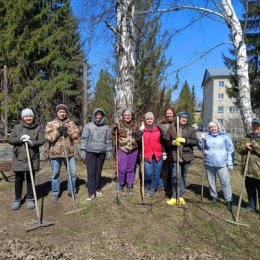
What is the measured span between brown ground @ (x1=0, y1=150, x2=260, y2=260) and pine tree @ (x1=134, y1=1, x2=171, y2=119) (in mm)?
3973

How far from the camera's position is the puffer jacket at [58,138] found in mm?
5773

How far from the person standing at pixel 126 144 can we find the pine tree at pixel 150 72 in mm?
3139

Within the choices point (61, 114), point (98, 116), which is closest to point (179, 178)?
point (98, 116)

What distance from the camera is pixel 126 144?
598 centimetres

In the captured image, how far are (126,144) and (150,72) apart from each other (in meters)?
5.22

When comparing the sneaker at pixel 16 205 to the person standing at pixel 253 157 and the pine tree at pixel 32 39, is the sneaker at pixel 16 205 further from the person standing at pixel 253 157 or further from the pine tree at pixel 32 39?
the pine tree at pixel 32 39

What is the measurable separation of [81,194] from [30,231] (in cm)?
178

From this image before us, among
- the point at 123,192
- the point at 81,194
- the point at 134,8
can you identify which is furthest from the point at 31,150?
the point at 134,8

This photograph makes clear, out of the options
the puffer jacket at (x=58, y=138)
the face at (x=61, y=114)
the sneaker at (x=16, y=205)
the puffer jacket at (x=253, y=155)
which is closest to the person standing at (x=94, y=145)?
the puffer jacket at (x=58, y=138)

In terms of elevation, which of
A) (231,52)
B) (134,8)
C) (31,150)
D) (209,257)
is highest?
(231,52)

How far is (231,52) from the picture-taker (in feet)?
70.4

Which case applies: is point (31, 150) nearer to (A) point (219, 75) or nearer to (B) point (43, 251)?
(B) point (43, 251)

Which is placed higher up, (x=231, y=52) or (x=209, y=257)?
(x=231, y=52)

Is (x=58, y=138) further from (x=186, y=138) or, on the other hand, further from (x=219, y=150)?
(x=219, y=150)
